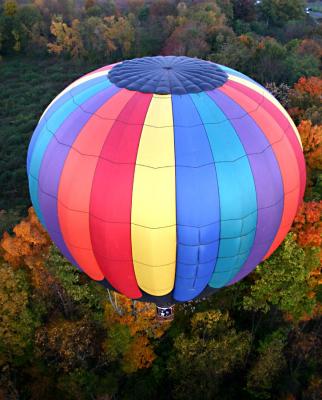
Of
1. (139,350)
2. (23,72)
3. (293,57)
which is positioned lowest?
(139,350)

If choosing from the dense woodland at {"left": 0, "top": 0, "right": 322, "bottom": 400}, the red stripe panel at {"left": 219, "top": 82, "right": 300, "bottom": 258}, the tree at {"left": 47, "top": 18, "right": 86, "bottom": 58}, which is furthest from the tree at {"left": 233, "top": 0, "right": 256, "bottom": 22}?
the red stripe panel at {"left": 219, "top": 82, "right": 300, "bottom": 258}

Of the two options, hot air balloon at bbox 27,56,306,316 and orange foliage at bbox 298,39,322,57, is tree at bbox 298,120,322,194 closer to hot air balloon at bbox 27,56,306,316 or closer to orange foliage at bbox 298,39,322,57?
hot air balloon at bbox 27,56,306,316

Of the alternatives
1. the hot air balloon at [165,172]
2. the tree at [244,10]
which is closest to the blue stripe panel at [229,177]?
the hot air balloon at [165,172]

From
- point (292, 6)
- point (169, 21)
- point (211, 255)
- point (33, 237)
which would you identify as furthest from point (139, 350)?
point (292, 6)

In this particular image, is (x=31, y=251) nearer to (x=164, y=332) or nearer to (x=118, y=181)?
(x=164, y=332)

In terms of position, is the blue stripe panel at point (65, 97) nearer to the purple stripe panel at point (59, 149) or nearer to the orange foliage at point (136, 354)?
the purple stripe panel at point (59, 149)

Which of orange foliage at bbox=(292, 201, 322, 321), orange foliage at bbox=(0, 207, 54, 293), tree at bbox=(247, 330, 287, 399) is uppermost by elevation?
orange foliage at bbox=(292, 201, 322, 321)

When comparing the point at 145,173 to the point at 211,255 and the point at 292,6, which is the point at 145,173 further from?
the point at 292,6
